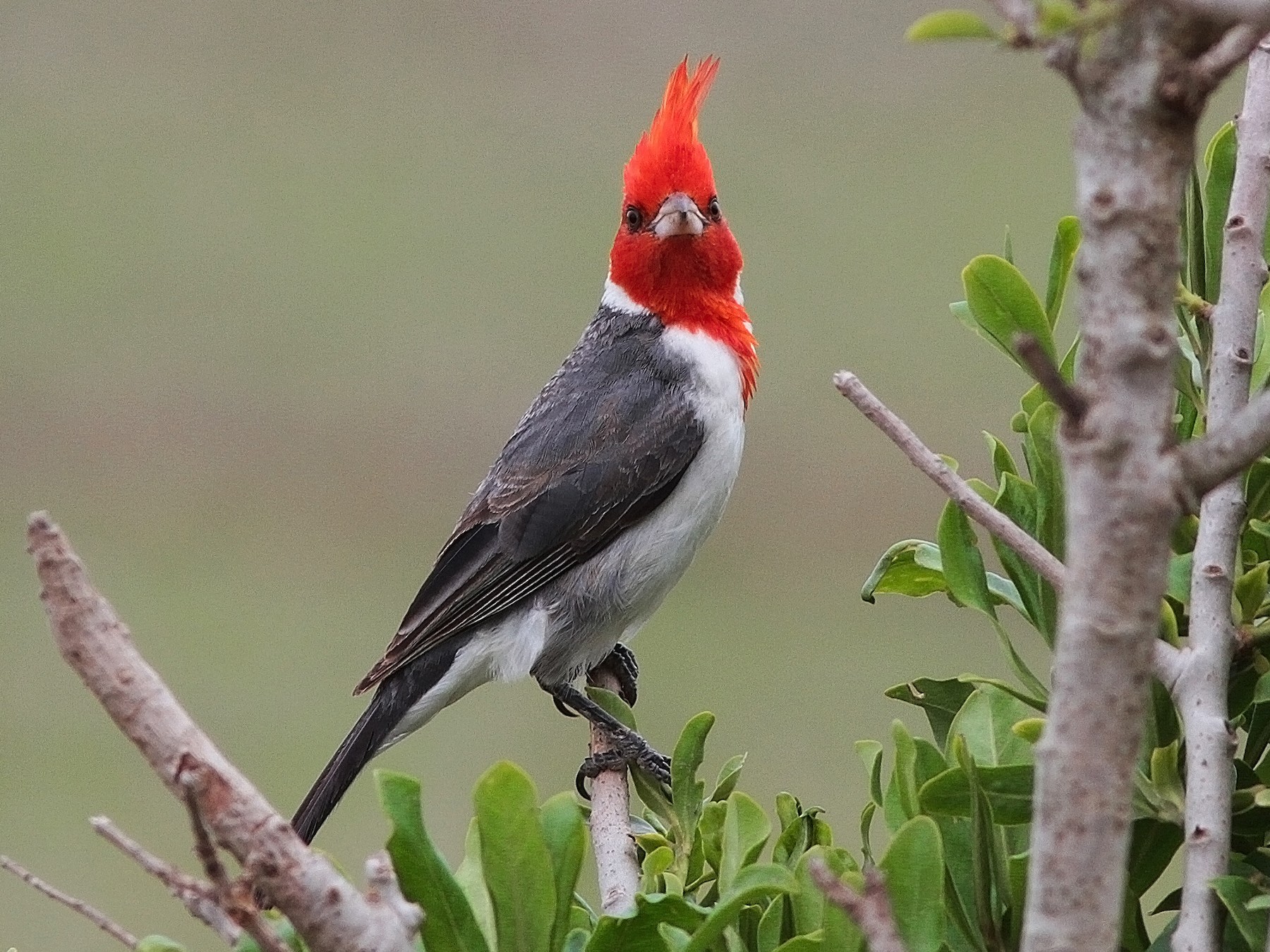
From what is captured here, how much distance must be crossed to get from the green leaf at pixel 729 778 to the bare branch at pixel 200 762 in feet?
2.61

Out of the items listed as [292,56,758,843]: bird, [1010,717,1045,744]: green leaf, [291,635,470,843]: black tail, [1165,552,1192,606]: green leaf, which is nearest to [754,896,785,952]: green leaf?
[1010,717,1045,744]: green leaf

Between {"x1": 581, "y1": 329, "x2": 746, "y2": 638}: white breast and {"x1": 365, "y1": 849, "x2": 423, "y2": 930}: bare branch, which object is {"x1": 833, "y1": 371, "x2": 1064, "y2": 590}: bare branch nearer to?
{"x1": 365, "y1": 849, "x2": 423, "y2": 930}: bare branch

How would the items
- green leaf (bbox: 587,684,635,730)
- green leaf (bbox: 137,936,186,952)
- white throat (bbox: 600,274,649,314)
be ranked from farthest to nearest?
white throat (bbox: 600,274,649,314) → green leaf (bbox: 587,684,635,730) → green leaf (bbox: 137,936,186,952)

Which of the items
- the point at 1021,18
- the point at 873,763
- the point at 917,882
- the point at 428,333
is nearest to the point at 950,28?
the point at 1021,18

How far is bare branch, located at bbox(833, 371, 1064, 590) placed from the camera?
1.42 m

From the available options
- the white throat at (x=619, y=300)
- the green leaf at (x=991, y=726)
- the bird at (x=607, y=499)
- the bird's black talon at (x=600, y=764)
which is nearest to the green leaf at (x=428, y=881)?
the green leaf at (x=991, y=726)

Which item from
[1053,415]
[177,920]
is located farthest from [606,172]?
[1053,415]

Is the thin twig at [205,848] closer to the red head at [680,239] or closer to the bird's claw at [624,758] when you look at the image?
the bird's claw at [624,758]

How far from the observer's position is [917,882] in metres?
1.34

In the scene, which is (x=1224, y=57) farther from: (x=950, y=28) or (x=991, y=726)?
(x=991, y=726)

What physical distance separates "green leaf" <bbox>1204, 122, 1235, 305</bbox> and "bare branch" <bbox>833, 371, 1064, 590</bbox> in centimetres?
49

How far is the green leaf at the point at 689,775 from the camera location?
1.92 m

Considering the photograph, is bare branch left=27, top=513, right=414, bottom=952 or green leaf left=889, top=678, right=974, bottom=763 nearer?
bare branch left=27, top=513, right=414, bottom=952

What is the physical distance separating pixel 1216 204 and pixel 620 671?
2.30m
